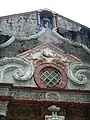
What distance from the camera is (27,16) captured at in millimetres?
14602

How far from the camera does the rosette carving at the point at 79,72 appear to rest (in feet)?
39.5

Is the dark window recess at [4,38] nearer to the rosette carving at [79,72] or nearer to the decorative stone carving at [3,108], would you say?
the rosette carving at [79,72]

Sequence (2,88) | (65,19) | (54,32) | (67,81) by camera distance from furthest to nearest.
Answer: (65,19) < (54,32) < (67,81) < (2,88)

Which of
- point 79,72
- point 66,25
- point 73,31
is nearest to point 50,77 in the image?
point 79,72

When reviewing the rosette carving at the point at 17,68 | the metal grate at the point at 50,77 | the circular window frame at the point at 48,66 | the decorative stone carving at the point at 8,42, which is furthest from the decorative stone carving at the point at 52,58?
the decorative stone carving at the point at 8,42

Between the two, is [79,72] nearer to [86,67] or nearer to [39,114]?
[86,67]

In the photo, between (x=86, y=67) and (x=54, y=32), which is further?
(x=54, y=32)

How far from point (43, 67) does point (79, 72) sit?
1591mm

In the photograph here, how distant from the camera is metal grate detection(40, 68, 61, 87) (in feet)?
39.3

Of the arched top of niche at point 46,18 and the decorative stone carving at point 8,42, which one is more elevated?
the arched top of niche at point 46,18

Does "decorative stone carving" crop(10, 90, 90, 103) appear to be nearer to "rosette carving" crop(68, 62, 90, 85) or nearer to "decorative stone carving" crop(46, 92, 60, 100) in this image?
"decorative stone carving" crop(46, 92, 60, 100)

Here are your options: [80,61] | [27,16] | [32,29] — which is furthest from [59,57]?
[27,16]

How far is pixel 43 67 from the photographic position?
40.3 ft

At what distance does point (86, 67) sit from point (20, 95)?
352 cm
